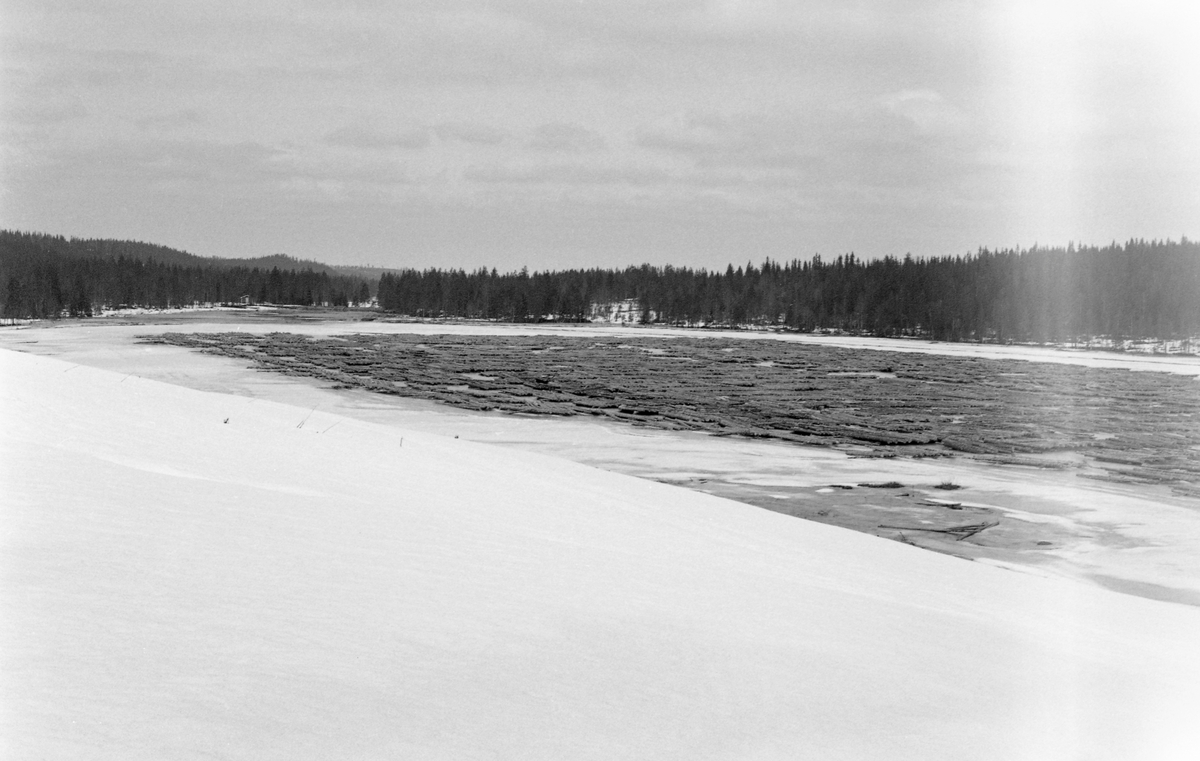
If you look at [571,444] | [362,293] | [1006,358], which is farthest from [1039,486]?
[362,293]

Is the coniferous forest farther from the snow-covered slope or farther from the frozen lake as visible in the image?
the snow-covered slope

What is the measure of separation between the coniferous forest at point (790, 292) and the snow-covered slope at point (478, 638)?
76905mm

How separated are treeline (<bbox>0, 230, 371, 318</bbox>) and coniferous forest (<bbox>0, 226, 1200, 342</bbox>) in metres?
0.17

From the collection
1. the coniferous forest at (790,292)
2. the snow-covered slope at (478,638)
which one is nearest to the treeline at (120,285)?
the coniferous forest at (790,292)

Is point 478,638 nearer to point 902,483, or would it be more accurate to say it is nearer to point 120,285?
point 902,483

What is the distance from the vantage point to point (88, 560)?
372 cm

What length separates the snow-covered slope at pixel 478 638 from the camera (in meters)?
2.76

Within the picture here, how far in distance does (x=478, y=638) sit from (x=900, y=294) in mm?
94129

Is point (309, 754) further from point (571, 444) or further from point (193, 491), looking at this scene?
point (571, 444)

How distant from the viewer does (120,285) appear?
9956 centimetres

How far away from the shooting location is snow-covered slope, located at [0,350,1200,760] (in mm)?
2760

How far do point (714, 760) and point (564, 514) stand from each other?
14.8 ft

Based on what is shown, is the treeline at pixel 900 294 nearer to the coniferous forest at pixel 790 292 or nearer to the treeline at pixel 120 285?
the coniferous forest at pixel 790 292

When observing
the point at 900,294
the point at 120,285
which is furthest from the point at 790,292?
the point at 120,285
